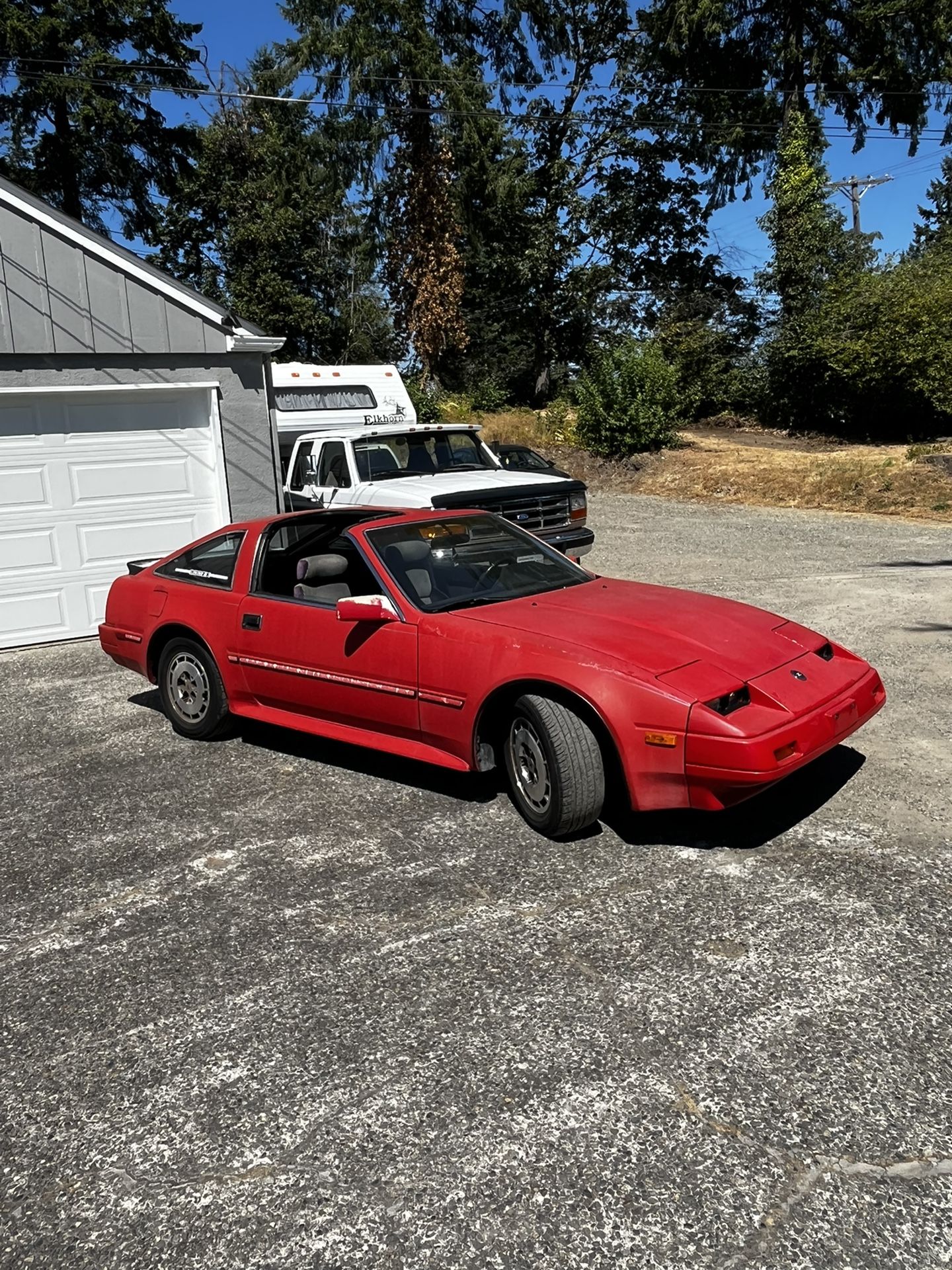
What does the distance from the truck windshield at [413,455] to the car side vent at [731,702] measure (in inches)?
283

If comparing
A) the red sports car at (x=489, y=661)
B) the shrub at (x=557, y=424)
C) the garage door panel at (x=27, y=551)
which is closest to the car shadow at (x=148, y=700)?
the red sports car at (x=489, y=661)

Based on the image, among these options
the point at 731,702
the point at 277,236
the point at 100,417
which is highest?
the point at 277,236

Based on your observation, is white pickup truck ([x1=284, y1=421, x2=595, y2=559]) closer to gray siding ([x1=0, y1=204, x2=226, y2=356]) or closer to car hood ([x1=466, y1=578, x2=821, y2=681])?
gray siding ([x1=0, y1=204, x2=226, y2=356])

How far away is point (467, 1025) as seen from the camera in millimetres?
3209

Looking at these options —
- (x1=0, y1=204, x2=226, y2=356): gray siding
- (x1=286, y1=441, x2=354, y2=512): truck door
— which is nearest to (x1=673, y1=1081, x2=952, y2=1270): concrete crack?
(x1=286, y1=441, x2=354, y2=512): truck door

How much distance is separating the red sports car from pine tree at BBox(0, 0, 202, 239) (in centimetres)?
2540

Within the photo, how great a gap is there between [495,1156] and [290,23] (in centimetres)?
3486

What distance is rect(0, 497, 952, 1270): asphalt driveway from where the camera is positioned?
2436mm

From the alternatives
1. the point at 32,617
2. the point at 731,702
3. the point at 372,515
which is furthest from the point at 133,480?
the point at 731,702

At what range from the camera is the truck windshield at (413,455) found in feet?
36.1

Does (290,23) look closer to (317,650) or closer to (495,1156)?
(317,650)

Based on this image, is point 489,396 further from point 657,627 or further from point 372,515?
point 657,627

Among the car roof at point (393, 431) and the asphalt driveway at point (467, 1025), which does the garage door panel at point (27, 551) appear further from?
the asphalt driveway at point (467, 1025)

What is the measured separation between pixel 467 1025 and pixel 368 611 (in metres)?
2.29
